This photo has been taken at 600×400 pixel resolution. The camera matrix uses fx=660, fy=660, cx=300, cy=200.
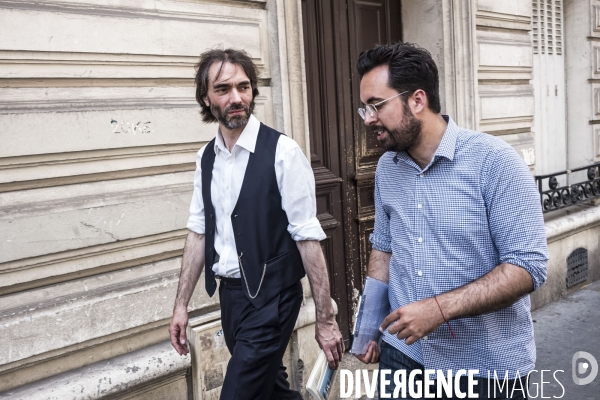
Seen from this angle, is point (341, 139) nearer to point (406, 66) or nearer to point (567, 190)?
point (406, 66)

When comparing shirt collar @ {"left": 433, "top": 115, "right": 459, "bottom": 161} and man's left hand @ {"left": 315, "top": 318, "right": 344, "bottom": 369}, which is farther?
man's left hand @ {"left": 315, "top": 318, "right": 344, "bottom": 369}

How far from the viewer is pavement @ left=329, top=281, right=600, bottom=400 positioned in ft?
14.4

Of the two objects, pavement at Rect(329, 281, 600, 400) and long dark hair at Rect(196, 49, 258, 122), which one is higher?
long dark hair at Rect(196, 49, 258, 122)

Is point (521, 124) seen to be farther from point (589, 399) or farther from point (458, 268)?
point (458, 268)

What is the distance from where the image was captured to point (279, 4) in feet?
13.1

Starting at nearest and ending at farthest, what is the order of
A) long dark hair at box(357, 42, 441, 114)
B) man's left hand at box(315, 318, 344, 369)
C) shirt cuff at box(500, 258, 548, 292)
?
shirt cuff at box(500, 258, 548, 292), long dark hair at box(357, 42, 441, 114), man's left hand at box(315, 318, 344, 369)

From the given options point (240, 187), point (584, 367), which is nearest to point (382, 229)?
point (240, 187)

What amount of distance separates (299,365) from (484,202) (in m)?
2.45

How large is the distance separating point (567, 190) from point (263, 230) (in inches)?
195

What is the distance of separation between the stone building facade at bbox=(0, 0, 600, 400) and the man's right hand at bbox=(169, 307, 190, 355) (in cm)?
49

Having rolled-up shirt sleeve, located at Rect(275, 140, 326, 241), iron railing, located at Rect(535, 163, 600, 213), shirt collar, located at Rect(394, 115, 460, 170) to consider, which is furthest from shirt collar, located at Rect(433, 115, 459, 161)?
iron railing, located at Rect(535, 163, 600, 213)

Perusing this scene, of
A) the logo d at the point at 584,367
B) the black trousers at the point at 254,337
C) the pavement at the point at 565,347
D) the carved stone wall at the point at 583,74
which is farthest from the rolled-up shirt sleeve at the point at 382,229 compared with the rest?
the carved stone wall at the point at 583,74

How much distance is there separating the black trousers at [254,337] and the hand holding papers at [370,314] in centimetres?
57

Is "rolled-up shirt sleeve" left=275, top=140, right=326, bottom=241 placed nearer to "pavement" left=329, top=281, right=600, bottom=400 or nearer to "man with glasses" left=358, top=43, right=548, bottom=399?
"man with glasses" left=358, top=43, right=548, bottom=399
